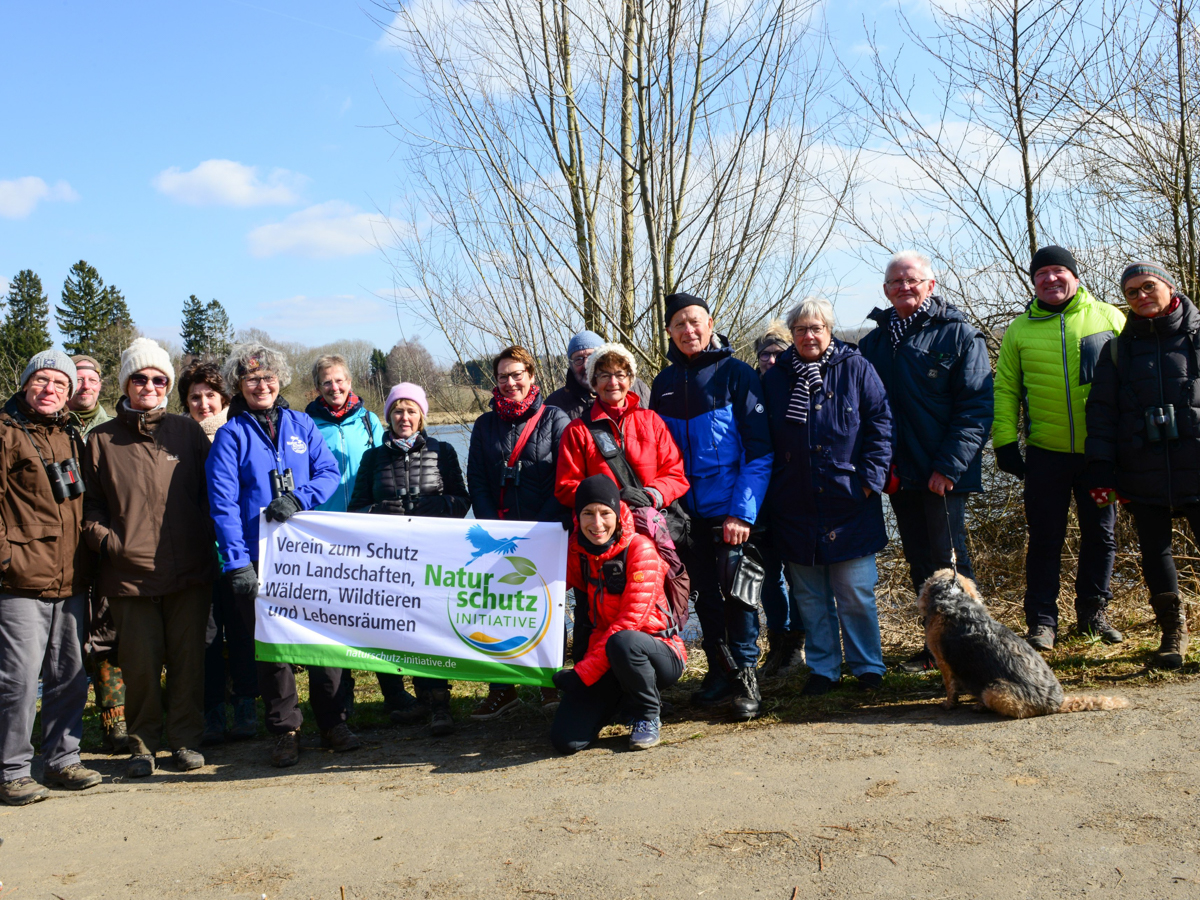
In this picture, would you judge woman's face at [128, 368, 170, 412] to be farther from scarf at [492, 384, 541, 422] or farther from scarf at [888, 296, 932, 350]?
scarf at [888, 296, 932, 350]

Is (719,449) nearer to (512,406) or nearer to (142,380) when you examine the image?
(512,406)

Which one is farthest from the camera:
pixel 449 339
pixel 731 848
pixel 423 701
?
pixel 449 339

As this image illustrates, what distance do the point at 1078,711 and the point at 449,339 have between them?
697cm

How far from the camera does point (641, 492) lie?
4965mm

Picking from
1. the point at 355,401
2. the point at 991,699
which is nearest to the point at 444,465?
the point at 355,401

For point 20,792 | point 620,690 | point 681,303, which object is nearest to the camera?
point 20,792

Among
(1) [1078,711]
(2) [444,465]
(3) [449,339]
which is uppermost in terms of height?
(3) [449,339]

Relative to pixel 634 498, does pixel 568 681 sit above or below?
below

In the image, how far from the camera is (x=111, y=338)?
171 feet

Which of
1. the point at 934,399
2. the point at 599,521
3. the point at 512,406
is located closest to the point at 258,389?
the point at 512,406

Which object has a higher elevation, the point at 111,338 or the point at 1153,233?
the point at 111,338

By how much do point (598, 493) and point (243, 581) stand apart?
219cm

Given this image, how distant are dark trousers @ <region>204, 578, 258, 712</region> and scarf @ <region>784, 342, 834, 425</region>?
370cm

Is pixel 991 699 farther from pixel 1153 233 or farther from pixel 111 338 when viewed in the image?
pixel 111 338
